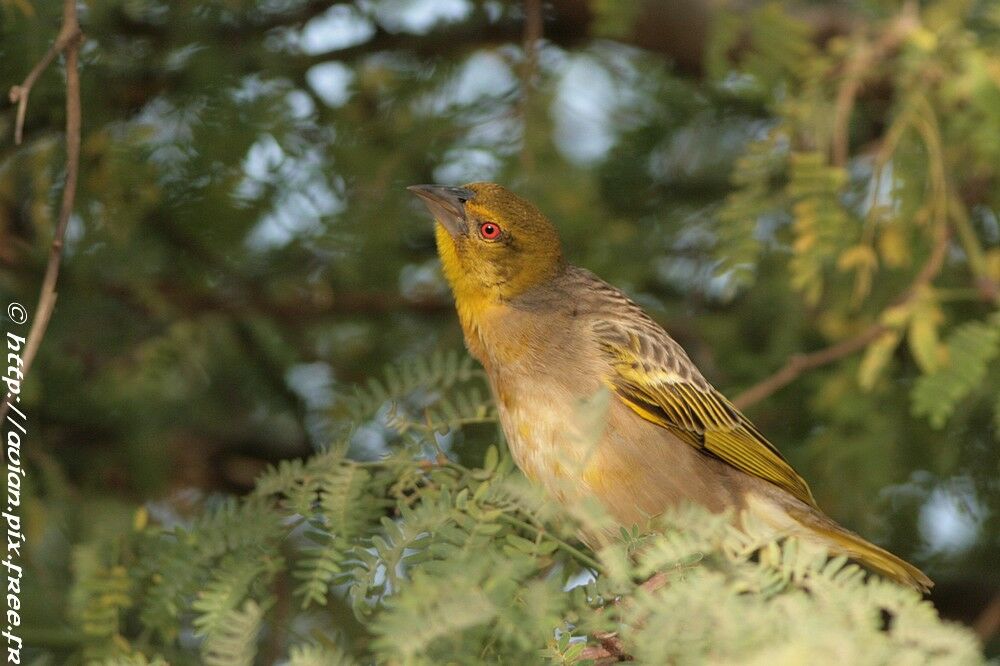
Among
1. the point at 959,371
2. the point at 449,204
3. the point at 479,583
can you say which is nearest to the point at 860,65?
the point at 959,371

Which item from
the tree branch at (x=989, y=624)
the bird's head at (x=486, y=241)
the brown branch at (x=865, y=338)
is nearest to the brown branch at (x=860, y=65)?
the brown branch at (x=865, y=338)

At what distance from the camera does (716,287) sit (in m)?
5.88

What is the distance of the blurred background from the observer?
14.8 ft

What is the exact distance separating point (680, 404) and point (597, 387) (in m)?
0.41

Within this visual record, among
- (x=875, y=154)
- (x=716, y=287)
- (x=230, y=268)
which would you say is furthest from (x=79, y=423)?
(x=875, y=154)

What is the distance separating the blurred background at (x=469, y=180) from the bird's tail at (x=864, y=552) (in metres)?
0.64

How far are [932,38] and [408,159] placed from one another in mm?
2225

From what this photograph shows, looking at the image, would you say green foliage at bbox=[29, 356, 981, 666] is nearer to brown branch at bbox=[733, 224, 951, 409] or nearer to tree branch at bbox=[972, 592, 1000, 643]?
brown branch at bbox=[733, 224, 951, 409]

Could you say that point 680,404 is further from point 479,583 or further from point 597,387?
point 479,583

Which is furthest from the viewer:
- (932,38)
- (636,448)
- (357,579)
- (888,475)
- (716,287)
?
(716,287)

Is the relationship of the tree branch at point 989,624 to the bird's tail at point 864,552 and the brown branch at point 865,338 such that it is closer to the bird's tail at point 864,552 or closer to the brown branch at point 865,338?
A: the bird's tail at point 864,552

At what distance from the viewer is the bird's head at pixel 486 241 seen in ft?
14.4

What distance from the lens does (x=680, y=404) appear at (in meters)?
4.26

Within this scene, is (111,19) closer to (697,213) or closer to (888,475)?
(697,213)
